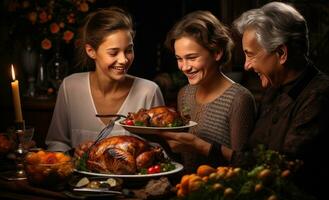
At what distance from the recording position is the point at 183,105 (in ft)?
11.0

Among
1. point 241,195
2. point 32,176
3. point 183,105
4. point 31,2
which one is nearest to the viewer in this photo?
point 241,195

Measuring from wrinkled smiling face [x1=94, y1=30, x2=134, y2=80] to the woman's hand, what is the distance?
0.67 metres

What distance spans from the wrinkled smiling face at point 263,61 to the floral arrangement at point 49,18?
197 cm

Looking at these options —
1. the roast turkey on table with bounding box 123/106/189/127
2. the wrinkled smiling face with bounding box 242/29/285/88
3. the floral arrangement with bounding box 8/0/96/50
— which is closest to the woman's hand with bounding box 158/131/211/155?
the roast turkey on table with bounding box 123/106/189/127

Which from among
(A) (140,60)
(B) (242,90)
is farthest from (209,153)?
(A) (140,60)

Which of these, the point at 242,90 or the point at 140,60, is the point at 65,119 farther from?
the point at 140,60

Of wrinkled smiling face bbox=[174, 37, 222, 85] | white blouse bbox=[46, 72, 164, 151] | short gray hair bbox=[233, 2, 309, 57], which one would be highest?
short gray hair bbox=[233, 2, 309, 57]

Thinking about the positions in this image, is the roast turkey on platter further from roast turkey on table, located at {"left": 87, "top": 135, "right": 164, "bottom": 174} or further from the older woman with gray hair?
the older woman with gray hair

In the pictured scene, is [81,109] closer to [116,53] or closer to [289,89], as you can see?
[116,53]

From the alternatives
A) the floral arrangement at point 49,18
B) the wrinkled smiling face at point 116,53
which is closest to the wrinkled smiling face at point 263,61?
the wrinkled smiling face at point 116,53

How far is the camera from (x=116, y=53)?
10.6 ft

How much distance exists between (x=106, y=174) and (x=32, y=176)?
0.97 ft

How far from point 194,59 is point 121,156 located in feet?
2.61

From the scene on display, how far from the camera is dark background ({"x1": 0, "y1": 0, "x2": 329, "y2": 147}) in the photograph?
13.5ft
